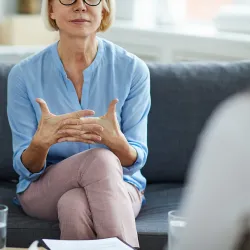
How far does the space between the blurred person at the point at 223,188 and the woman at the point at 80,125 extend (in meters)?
1.29

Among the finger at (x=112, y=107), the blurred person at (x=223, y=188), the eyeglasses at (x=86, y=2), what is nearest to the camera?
the blurred person at (x=223, y=188)

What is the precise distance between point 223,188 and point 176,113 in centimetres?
194

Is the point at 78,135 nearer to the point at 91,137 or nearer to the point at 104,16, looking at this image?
the point at 91,137

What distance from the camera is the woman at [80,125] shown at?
2271mm

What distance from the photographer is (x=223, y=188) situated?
0.92m

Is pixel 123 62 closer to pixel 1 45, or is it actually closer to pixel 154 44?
pixel 154 44

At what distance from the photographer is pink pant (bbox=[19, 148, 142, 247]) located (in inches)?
87.4

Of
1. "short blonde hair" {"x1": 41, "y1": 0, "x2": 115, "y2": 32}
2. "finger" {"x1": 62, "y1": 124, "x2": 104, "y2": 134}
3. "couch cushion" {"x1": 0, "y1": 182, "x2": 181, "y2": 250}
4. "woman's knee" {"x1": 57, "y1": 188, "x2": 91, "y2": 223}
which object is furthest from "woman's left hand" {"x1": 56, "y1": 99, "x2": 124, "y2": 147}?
"short blonde hair" {"x1": 41, "y1": 0, "x2": 115, "y2": 32}

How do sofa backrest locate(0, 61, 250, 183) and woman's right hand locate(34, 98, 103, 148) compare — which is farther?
sofa backrest locate(0, 61, 250, 183)

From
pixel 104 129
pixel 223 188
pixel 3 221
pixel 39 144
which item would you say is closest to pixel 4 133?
pixel 39 144

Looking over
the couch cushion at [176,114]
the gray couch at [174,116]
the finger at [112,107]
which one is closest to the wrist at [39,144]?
the finger at [112,107]

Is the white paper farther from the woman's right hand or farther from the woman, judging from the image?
the woman's right hand

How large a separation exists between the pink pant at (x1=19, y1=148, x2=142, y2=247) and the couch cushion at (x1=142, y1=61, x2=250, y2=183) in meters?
0.53

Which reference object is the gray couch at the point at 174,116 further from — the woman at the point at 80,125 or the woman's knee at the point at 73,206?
the woman's knee at the point at 73,206
